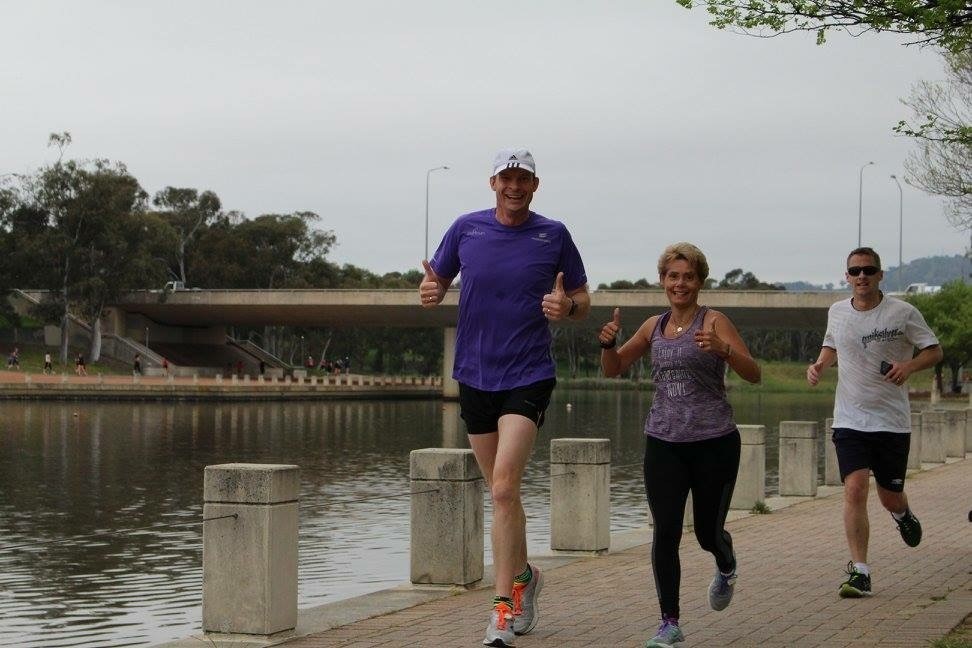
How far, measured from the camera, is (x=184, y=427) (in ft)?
141

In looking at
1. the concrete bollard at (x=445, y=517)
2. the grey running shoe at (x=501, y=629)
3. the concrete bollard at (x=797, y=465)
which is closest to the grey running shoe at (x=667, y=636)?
the grey running shoe at (x=501, y=629)

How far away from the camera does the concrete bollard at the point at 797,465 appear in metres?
17.3

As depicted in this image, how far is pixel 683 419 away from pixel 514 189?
4.51 ft

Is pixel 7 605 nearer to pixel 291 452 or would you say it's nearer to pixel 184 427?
pixel 291 452

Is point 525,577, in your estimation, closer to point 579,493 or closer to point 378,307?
point 579,493

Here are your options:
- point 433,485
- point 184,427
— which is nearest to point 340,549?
point 433,485

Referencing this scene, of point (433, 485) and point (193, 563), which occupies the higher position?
point (433, 485)

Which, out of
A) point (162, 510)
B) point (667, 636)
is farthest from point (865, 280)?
point (162, 510)

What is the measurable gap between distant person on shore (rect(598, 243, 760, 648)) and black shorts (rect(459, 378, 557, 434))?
348 mm

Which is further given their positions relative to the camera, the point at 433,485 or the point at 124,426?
the point at 124,426

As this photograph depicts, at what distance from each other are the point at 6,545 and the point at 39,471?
33.0 feet

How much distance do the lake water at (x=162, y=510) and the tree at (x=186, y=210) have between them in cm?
6340

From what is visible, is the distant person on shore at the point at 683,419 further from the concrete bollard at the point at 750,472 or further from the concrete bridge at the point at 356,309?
the concrete bridge at the point at 356,309

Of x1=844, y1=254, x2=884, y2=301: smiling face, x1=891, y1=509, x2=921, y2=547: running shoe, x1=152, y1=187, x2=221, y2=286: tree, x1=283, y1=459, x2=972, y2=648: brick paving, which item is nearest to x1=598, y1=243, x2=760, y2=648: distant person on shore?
x1=283, y1=459, x2=972, y2=648: brick paving
